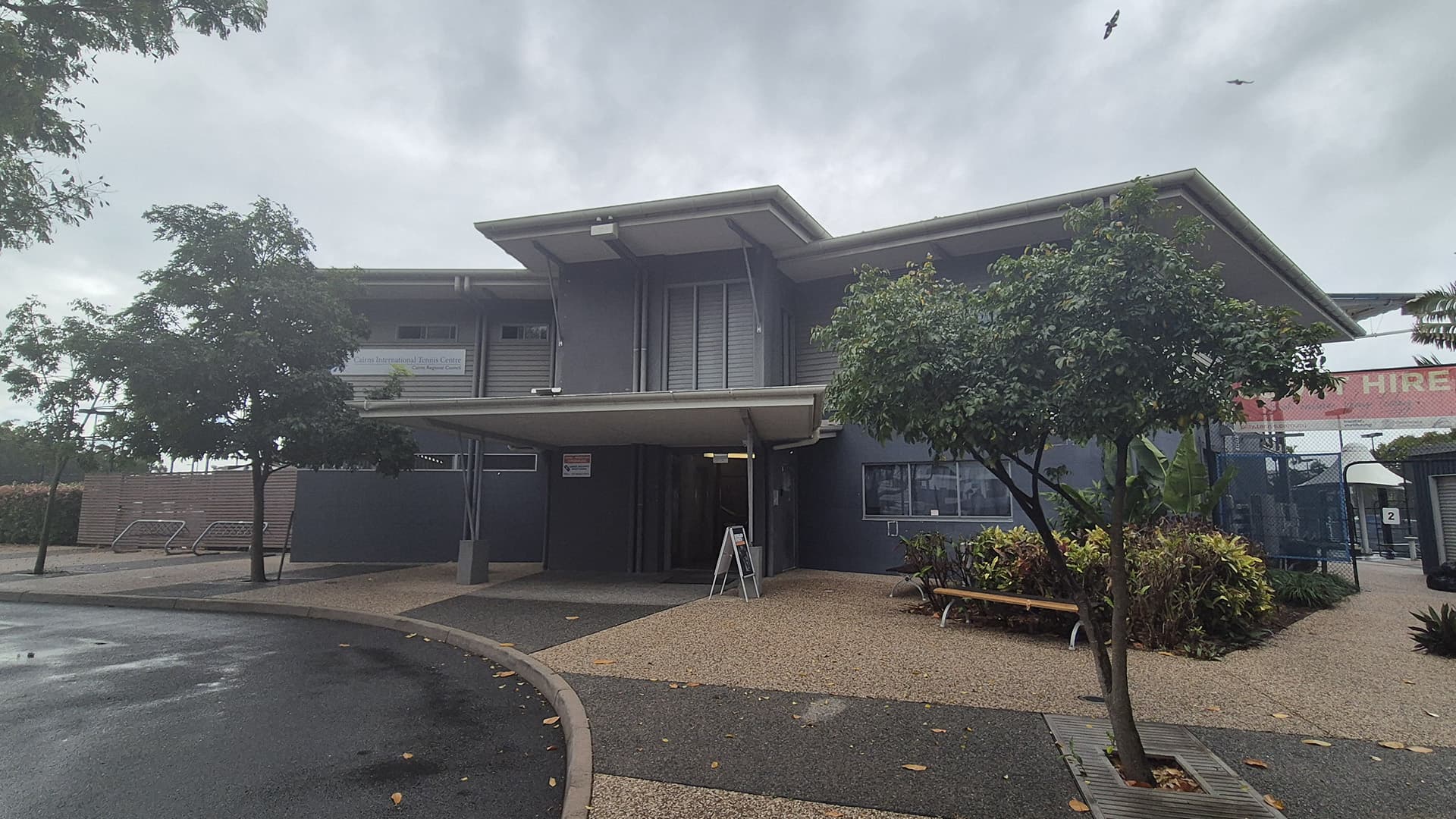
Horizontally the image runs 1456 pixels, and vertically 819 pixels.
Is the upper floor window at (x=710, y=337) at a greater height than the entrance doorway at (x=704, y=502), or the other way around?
the upper floor window at (x=710, y=337)

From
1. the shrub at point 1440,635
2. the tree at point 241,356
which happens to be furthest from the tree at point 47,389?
the shrub at point 1440,635

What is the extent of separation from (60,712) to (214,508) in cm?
1681

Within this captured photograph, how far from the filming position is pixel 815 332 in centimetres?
573

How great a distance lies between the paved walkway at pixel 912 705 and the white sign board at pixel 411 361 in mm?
8584

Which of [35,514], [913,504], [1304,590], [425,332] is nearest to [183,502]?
[35,514]

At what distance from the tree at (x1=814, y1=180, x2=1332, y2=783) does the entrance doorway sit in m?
9.78

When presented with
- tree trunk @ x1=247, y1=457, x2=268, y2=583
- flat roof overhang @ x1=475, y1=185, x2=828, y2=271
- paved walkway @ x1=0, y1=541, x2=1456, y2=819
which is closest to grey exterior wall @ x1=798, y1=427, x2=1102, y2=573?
paved walkway @ x1=0, y1=541, x2=1456, y2=819

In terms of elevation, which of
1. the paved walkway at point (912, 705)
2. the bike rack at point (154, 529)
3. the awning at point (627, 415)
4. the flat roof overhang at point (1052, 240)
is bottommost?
the paved walkway at point (912, 705)

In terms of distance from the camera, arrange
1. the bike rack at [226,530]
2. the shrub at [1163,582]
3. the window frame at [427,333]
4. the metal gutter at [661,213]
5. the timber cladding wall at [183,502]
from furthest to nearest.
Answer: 1. the bike rack at [226,530]
2. the timber cladding wall at [183,502]
3. the window frame at [427,333]
4. the metal gutter at [661,213]
5. the shrub at [1163,582]

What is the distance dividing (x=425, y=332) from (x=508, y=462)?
4176 mm

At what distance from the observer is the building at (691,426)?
12.7 metres

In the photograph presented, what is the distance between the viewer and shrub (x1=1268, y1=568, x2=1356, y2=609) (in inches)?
390

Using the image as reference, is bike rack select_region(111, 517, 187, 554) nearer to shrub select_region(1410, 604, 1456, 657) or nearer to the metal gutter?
the metal gutter

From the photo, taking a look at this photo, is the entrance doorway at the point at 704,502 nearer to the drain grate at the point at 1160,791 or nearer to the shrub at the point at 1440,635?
the shrub at the point at 1440,635
